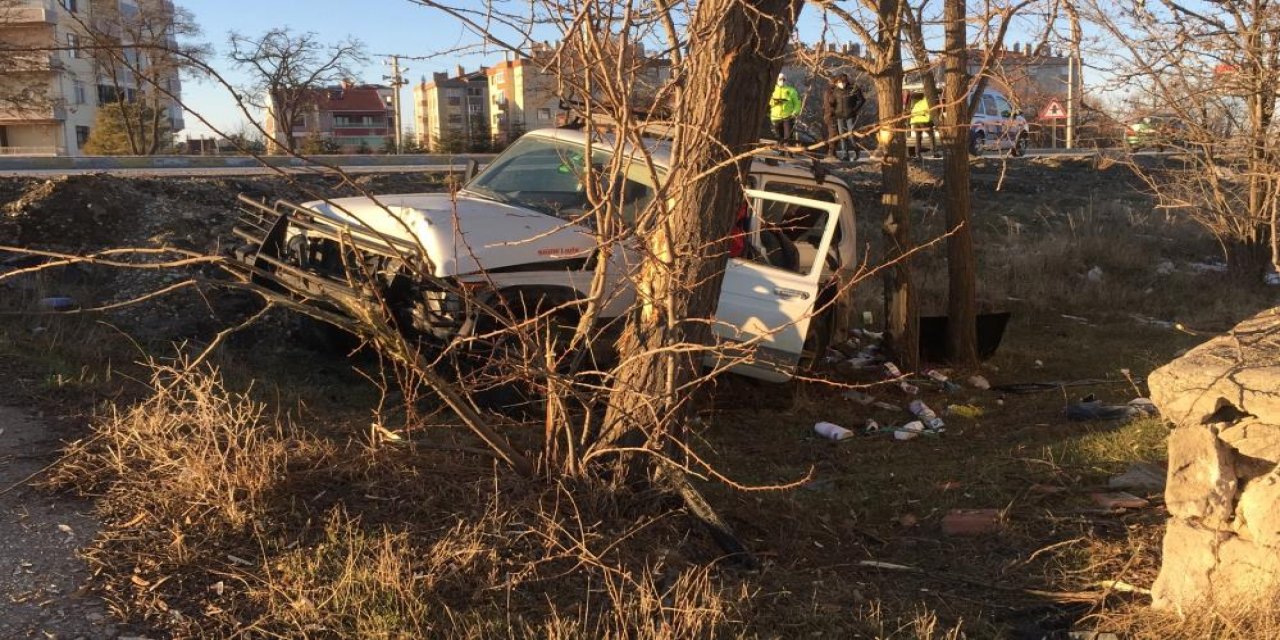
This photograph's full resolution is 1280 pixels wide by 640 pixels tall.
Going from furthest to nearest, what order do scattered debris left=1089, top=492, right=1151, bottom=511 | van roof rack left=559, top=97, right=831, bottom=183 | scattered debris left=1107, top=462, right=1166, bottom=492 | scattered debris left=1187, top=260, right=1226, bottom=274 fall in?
scattered debris left=1187, top=260, right=1226, bottom=274, scattered debris left=1107, top=462, right=1166, bottom=492, scattered debris left=1089, top=492, right=1151, bottom=511, van roof rack left=559, top=97, right=831, bottom=183

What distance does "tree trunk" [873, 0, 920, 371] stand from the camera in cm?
873

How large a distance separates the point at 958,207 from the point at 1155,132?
5.82 feet

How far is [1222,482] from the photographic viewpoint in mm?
3791

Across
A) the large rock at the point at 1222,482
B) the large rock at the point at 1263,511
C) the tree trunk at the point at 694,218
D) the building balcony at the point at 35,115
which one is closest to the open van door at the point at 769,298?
the tree trunk at the point at 694,218

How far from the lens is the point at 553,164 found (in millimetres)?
7215

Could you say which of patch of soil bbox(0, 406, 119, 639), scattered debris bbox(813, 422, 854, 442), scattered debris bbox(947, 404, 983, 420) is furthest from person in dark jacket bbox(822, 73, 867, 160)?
patch of soil bbox(0, 406, 119, 639)

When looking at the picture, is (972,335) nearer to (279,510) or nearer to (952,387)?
(952,387)

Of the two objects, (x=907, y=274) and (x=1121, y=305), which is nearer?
(x=907, y=274)

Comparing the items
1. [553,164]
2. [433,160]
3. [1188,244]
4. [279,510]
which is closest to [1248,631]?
[279,510]

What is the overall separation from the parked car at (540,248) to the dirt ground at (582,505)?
52cm

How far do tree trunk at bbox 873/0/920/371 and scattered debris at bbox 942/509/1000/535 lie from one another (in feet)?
12.2

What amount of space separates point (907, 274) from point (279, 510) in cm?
652

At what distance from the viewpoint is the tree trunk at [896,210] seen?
873 cm

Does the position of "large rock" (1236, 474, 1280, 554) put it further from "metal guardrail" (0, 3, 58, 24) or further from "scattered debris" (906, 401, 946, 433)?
"metal guardrail" (0, 3, 58, 24)
